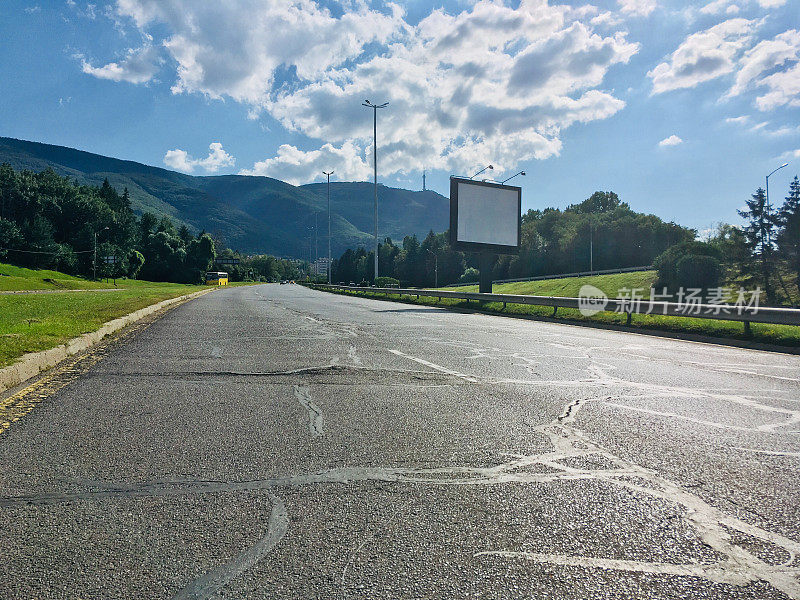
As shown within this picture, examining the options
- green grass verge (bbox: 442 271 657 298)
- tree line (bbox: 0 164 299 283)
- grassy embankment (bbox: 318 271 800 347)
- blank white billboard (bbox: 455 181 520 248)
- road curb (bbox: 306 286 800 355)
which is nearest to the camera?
road curb (bbox: 306 286 800 355)

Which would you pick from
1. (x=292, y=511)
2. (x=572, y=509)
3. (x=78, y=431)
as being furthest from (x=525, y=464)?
(x=78, y=431)

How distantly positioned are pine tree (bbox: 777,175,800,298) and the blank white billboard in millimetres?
42032

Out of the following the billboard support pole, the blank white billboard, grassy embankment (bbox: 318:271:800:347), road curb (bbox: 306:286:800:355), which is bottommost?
road curb (bbox: 306:286:800:355)

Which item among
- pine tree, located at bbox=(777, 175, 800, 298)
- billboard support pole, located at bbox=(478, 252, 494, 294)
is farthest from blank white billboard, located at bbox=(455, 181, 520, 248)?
pine tree, located at bbox=(777, 175, 800, 298)

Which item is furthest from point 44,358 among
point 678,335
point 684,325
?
→ point 684,325

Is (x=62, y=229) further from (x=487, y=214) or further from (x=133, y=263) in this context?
(x=487, y=214)

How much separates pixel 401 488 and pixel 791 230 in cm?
7534

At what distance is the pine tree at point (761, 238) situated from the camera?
62438 millimetres

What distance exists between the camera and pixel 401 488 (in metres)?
3.43

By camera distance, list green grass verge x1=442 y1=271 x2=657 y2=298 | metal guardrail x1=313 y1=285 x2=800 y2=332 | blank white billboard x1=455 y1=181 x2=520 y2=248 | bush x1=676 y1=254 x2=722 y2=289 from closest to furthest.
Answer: metal guardrail x1=313 y1=285 x2=800 y2=332 → blank white billboard x1=455 y1=181 x2=520 y2=248 → bush x1=676 y1=254 x2=722 y2=289 → green grass verge x1=442 y1=271 x2=657 y2=298

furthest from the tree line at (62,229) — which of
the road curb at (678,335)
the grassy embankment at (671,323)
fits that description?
the road curb at (678,335)

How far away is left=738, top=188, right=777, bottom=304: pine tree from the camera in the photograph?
62.4 m

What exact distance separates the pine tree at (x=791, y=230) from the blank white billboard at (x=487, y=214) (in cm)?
4203

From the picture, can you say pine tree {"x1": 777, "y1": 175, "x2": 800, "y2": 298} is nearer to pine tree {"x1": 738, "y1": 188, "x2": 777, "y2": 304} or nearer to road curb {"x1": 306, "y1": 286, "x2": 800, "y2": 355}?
pine tree {"x1": 738, "y1": 188, "x2": 777, "y2": 304}
